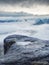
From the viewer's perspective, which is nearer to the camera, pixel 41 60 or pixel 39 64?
pixel 39 64

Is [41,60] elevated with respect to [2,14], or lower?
lower

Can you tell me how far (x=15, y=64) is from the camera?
5.44m

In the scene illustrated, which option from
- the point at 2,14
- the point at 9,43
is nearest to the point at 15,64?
the point at 9,43

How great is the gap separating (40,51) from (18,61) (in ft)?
3.66

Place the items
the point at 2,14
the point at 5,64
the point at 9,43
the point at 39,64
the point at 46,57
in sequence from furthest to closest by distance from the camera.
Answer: the point at 2,14
the point at 9,43
the point at 46,57
the point at 5,64
the point at 39,64

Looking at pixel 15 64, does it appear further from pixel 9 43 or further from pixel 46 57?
pixel 9 43

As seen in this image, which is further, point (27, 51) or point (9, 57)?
point (27, 51)

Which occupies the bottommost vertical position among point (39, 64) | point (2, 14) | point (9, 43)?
point (39, 64)

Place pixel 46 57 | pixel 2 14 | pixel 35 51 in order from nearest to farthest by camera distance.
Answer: pixel 46 57 → pixel 35 51 → pixel 2 14

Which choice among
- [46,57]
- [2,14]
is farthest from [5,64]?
[2,14]

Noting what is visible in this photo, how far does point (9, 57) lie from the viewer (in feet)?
19.5

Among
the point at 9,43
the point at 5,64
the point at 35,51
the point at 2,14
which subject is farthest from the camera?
the point at 2,14

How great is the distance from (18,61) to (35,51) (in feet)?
3.38

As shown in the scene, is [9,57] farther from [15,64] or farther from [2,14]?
[2,14]
